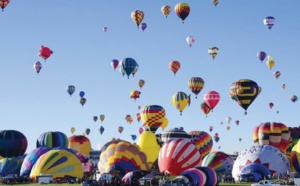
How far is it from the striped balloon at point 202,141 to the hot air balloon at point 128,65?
10.4 metres

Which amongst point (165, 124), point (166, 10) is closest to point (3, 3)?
point (166, 10)

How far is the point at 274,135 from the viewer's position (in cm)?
5994

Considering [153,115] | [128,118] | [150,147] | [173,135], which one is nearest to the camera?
[173,135]

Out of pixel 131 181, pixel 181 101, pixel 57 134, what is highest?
pixel 181 101

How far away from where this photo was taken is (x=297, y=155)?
5122 centimetres

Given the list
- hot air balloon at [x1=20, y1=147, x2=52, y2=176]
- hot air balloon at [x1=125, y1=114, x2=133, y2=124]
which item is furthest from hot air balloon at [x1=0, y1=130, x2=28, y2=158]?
hot air balloon at [x1=125, y1=114, x2=133, y2=124]

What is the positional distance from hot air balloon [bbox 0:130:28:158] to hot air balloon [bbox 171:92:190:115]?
20949 mm

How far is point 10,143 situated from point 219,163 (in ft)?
71.2

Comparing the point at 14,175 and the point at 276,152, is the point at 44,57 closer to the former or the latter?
the point at 14,175

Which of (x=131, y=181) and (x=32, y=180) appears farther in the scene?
(x=32, y=180)

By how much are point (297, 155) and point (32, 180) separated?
76.2ft

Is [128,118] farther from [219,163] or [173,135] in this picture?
[219,163]

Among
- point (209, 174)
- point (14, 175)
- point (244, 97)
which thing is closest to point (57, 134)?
point (14, 175)

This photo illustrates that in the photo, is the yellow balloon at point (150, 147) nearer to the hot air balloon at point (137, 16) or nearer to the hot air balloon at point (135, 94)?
the hot air balloon at point (137, 16)
